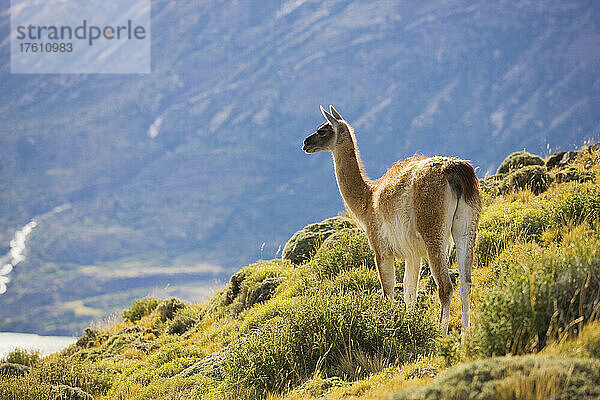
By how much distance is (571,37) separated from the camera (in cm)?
16862

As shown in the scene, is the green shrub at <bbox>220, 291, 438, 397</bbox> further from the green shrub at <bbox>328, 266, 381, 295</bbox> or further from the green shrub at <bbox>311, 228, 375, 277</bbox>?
the green shrub at <bbox>311, 228, 375, 277</bbox>

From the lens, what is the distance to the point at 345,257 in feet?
33.8

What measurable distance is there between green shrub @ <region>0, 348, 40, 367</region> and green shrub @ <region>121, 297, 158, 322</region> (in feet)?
12.7

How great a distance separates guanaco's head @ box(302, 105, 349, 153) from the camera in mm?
8648

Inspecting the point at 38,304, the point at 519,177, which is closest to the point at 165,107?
the point at 38,304

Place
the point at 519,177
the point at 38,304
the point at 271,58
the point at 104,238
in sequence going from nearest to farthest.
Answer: the point at 519,177 → the point at 38,304 → the point at 104,238 → the point at 271,58

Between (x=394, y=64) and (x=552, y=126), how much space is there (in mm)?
55596

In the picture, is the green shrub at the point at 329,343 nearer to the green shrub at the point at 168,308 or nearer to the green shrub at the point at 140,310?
the green shrub at the point at 168,308

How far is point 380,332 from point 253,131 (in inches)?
6691

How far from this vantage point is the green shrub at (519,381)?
11.8 feet

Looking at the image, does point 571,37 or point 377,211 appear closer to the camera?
point 377,211

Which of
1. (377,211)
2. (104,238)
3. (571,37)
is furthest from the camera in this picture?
(571,37)

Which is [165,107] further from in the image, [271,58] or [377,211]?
[377,211]

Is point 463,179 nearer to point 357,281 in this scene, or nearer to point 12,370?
point 357,281
